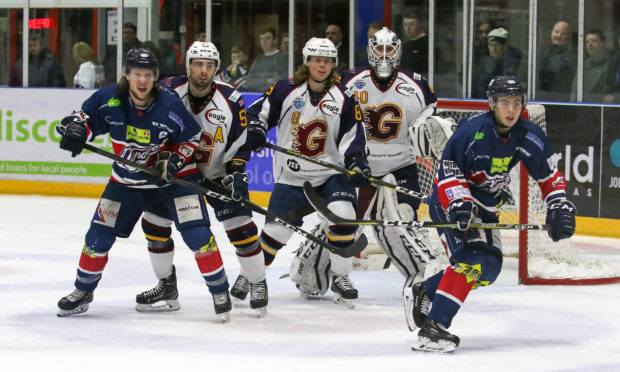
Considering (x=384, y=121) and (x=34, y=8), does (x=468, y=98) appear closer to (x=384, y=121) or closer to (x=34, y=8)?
(x=384, y=121)

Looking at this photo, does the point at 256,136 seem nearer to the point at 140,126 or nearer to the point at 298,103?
the point at 298,103

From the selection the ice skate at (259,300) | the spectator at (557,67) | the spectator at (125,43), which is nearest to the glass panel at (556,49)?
the spectator at (557,67)

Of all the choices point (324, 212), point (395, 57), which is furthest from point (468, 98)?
point (324, 212)

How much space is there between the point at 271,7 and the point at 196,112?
14.7 ft

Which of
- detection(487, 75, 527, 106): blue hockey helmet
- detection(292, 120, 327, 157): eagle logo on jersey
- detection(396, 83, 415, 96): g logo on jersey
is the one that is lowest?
detection(292, 120, 327, 157): eagle logo on jersey

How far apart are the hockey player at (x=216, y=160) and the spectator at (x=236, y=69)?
171 inches

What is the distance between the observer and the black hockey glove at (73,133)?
179 inches

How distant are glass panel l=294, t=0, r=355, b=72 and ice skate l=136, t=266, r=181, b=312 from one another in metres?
4.09

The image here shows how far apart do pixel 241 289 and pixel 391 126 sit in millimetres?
1110

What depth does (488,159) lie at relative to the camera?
14.0ft

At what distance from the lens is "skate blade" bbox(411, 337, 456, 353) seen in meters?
4.20

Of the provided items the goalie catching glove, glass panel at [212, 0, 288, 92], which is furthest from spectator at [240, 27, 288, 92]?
the goalie catching glove

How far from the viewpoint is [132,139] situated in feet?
15.4

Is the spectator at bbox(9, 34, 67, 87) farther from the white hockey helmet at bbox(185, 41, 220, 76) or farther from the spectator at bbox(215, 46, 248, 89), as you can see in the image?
the white hockey helmet at bbox(185, 41, 220, 76)
